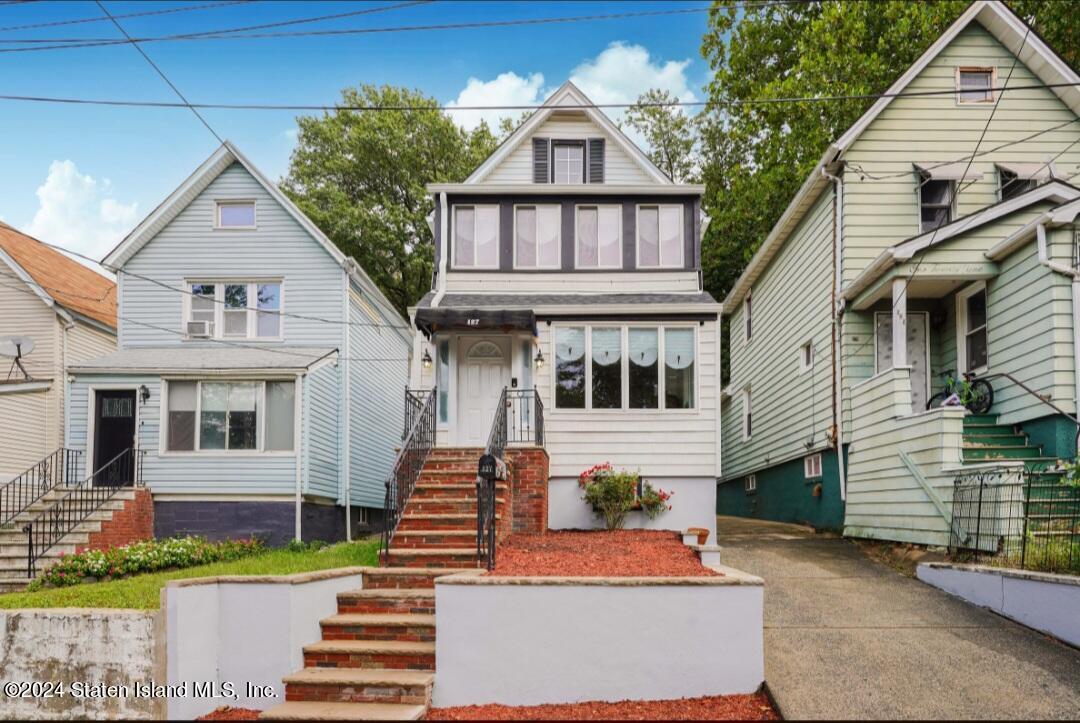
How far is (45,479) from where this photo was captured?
54.1 ft

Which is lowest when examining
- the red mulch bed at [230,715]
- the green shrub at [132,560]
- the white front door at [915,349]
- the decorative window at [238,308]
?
the red mulch bed at [230,715]

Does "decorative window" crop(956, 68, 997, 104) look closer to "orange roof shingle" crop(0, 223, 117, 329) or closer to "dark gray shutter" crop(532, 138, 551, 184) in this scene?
"dark gray shutter" crop(532, 138, 551, 184)

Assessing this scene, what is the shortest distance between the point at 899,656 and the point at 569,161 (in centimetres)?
1212

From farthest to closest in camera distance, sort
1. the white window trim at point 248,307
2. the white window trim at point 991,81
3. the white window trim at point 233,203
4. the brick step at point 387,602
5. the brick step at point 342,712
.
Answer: the white window trim at point 233,203 < the white window trim at point 248,307 < the white window trim at point 991,81 < the brick step at point 387,602 < the brick step at point 342,712

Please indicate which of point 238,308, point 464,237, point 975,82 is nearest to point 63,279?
point 238,308

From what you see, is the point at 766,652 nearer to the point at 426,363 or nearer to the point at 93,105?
the point at 426,363

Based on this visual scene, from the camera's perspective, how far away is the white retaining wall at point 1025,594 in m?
7.72

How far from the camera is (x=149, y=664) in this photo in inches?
294

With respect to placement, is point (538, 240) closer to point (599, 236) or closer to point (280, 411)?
point (599, 236)

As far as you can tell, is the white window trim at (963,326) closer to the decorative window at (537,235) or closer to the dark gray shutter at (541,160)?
the decorative window at (537,235)

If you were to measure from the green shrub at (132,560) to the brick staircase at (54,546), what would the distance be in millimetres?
532

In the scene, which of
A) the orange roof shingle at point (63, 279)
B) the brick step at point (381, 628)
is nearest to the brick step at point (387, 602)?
the brick step at point (381, 628)

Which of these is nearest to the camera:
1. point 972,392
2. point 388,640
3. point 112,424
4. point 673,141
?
point 388,640

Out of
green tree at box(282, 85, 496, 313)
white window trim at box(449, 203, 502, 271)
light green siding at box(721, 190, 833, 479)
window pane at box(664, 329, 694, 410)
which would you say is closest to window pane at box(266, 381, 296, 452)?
white window trim at box(449, 203, 502, 271)
